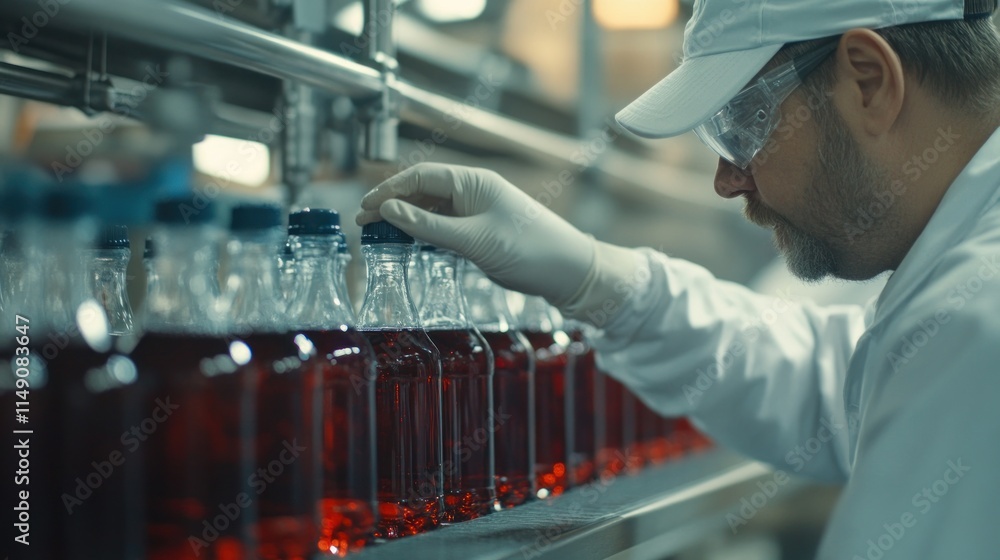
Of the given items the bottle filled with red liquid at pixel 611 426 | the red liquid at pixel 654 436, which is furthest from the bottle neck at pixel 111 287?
the red liquid at pixel 654 436

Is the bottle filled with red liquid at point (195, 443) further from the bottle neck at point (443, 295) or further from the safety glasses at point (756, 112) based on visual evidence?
the safety glasses at point (756, 112)

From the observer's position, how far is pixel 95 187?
1.44 metres

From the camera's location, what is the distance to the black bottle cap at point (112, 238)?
0.83 m

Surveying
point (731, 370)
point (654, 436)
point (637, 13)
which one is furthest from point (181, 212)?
point (637, 13)

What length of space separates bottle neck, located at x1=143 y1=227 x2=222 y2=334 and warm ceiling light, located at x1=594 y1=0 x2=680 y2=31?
163cm

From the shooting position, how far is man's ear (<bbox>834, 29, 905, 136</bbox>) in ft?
3.11

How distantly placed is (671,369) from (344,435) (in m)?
0.65

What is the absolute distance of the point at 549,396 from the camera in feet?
4.30

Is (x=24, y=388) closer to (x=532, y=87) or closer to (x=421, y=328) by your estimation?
(x=421, y=328)

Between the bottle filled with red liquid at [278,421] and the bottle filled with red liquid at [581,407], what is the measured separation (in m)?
0.52

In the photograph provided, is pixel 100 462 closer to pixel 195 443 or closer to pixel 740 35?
pixel 195 443

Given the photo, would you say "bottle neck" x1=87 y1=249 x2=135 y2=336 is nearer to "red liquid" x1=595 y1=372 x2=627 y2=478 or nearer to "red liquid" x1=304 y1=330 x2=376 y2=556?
"red liquid" x1=304 y1=330 x2=376 y2=556
